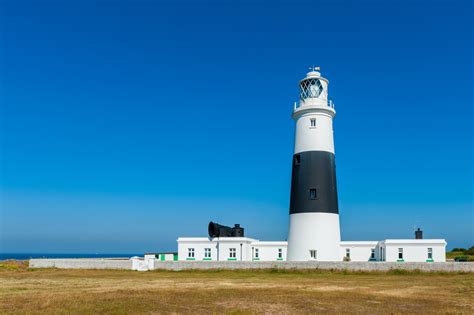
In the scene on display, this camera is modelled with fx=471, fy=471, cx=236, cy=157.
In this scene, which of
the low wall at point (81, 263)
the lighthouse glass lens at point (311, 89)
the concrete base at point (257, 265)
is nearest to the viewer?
the concrete base at point (257, 265)

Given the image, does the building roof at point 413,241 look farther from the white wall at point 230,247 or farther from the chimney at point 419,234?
the white wall at point 230,247

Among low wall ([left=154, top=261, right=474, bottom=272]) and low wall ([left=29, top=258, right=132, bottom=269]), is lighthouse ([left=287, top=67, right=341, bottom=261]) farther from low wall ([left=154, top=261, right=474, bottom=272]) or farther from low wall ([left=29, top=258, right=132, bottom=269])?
low wall ([left=29, top=258, right=132, bottom=269])

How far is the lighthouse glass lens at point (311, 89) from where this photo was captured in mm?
36531

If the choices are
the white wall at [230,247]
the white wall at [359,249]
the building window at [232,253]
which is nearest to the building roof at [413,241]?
the white wall at [359,249]

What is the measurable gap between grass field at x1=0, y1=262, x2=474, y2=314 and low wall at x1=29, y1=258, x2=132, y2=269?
36.6ft

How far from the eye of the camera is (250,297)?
18.7 metres

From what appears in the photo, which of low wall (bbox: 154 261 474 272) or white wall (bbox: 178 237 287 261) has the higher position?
white wall (bbox: 178 237 287 261)

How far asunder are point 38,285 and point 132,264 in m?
11.2

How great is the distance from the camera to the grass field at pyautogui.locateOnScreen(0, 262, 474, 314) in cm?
1588

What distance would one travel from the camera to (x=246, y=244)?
42.9 meters

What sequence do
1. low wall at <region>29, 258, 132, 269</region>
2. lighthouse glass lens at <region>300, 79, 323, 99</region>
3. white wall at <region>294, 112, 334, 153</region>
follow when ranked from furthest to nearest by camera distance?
lighthouse glass lens at <region>300, 79, 323, 99</region> → low wall at <region>29, 258, 132, 269</region> → white wall at <region>294, 112, 334, 153</region>

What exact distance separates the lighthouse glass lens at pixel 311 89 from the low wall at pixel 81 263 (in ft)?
60.5

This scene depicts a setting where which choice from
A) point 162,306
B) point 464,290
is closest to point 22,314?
point 162,306

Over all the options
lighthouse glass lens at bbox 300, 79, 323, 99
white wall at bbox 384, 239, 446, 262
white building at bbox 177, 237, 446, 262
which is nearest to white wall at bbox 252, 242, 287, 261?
white building at bbox 177, 237, 446, 262
